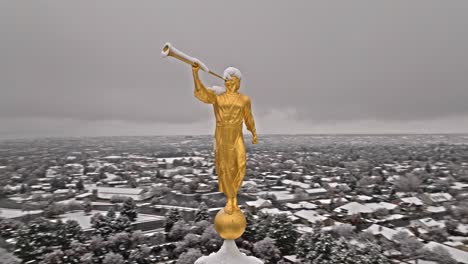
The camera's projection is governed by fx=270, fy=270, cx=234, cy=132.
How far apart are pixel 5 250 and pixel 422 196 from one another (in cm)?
2104

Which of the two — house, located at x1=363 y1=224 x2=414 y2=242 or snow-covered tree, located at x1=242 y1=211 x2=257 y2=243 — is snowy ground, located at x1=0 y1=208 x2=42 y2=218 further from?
house, located at x1=363 y1=224 x2=414 y2=242

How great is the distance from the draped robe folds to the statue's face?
0.09m

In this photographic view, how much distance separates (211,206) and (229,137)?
11.1 m

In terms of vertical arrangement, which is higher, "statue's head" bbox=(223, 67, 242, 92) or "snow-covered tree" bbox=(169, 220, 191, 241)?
"statue's head" bbox=(223, 67, 242, 92)

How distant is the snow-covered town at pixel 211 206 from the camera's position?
1054 cm

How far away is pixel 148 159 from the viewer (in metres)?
27.6

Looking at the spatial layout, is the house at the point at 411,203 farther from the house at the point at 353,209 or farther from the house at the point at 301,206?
the house at the point at 301,206

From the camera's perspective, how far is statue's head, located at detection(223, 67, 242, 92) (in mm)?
4648

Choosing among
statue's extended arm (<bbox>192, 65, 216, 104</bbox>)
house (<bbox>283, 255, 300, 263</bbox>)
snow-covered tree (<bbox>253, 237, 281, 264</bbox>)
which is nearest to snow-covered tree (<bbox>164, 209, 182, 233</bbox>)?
snow-covered tree (<bbox>253, 237, 281, 264</bbox>)

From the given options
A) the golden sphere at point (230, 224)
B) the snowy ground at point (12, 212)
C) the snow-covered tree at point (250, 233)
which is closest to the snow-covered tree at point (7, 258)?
the snowy ground at point (12, 212)

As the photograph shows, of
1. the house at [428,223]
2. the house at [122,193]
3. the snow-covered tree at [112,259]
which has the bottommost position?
the snow-covered tree at [112,259]

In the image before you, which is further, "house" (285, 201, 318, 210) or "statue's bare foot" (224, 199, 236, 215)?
"house" (285, 201, 318, 210)

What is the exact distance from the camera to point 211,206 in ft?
48.5

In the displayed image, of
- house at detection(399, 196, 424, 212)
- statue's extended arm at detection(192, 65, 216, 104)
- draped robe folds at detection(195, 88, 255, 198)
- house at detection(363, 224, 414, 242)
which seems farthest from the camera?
house at detection(399, 196, 424, 212)
